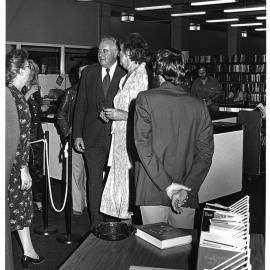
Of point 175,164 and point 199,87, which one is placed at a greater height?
point 199,87

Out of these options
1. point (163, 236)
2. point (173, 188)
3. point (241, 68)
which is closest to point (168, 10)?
point (241, 68)

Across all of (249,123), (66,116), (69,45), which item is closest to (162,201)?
(66,116)

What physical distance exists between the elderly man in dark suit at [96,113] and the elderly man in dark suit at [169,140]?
137 centimetres

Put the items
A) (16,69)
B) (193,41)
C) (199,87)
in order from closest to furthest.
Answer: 1. (16,69)
2. (199,87)
3. (193,41)

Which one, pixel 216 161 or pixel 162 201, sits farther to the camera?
pixel 216 161

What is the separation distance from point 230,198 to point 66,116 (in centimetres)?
238

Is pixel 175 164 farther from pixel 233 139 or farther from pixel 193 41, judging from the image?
pixel 193 41

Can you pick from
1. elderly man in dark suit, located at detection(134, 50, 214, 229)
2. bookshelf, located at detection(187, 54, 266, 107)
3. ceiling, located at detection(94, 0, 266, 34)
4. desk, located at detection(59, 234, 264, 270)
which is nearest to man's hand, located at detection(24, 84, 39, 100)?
elderly man in dark suit, located at detection(134, 50, 214, 229)

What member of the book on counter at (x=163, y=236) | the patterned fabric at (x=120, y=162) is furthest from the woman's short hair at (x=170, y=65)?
the patterned fabric at (x=120, y=162)

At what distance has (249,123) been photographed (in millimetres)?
7012

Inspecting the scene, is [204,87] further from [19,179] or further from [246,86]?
[19,179]

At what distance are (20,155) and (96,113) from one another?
3.36ft

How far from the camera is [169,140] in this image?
2.56 meters

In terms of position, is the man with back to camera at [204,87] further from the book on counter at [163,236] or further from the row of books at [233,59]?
the book on counter at [163,236]
